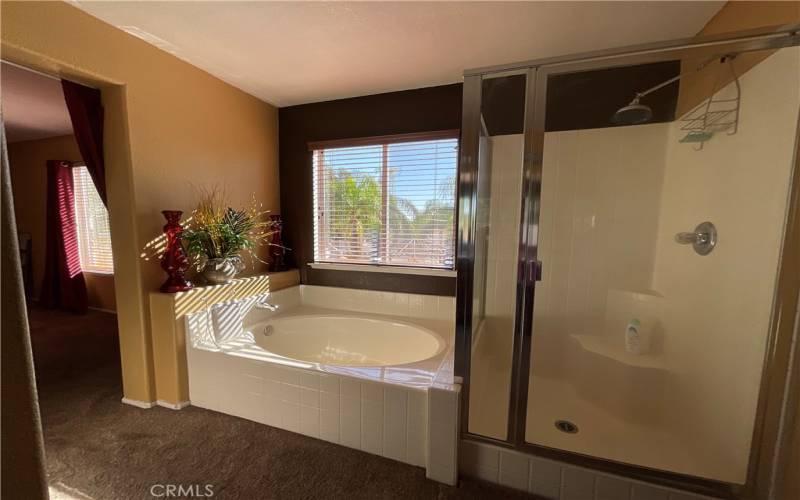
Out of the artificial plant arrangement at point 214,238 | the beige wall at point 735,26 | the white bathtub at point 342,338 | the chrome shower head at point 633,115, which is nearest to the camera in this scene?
the beige wall at point 735,26

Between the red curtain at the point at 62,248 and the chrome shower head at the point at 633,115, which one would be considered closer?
the chrome shower head at the point at 633,115

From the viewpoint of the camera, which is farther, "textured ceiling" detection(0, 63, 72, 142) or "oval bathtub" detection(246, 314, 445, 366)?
"oval bathtub" detection(246, 314, 445, 366)

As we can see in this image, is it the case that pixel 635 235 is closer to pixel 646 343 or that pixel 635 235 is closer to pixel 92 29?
pixel 646 343

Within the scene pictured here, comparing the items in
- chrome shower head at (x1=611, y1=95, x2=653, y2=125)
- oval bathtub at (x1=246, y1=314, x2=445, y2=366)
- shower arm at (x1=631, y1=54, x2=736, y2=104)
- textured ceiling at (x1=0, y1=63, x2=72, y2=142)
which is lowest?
oval bathtub at (x1=246, y1=314, x2=445, y2=366)

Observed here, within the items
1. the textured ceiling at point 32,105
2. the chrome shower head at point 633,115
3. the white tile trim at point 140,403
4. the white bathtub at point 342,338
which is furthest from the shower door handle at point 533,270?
the textured ceiling at point 32,105

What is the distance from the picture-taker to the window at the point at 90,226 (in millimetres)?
3609

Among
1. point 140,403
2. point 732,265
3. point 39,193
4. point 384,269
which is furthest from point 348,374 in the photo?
point 39,193

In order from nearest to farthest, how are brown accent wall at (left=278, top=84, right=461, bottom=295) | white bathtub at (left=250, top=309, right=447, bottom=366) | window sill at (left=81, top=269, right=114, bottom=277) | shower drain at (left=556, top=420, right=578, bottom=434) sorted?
shower drain at (left=556, top=420, right=578, bottom=434) → white bathtub at (left=250, top=309, right=447, bottom=366) → brown accent wall at (left=278, top=84, right=461, bottom=295) → window sill at (left=81, top=269, right=114, bottom=277)

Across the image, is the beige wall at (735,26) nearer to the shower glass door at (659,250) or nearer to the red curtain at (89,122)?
the shower glass door at (659,250)

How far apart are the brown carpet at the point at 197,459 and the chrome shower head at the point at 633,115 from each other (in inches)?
87.2

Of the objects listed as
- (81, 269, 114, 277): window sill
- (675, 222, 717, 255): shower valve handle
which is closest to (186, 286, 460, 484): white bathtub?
(675, 222, 717, 255): shower valve handle

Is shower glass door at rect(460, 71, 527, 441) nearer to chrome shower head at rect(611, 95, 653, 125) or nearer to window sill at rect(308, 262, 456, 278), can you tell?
window sill at rect(308, 262, 456, 278)

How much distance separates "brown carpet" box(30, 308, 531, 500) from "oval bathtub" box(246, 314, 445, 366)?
2.14 feet

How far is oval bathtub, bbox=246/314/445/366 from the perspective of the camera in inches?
91.1
